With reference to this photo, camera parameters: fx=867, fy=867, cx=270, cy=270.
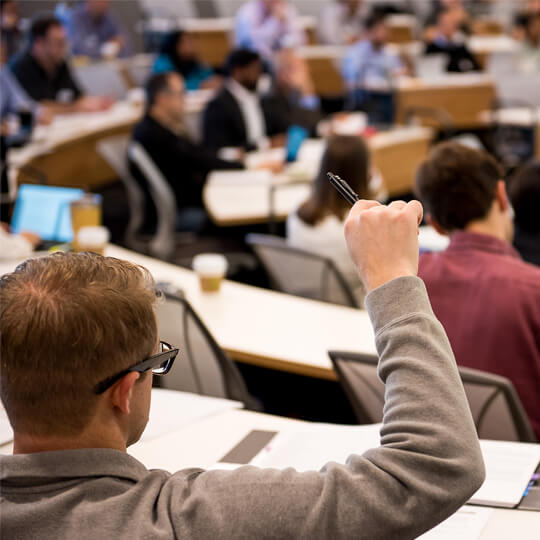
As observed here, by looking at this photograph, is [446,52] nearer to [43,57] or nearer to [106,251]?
[43,57]

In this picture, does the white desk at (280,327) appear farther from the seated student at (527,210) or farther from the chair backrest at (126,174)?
the chair backrest at (126,174)

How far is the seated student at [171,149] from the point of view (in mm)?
4656

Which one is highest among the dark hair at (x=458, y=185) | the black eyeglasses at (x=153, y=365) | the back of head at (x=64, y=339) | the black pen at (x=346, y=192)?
the black pen at (x=346, y=192)

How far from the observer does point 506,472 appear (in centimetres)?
153

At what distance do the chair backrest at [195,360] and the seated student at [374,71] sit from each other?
226 inches

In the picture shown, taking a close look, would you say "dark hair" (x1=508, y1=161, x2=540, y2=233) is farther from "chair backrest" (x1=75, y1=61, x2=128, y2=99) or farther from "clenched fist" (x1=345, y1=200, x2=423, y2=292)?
"chair backrest" (x1=75, y1=61, x2=128, y2=99)

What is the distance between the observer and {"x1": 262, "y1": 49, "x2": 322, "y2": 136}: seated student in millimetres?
5840

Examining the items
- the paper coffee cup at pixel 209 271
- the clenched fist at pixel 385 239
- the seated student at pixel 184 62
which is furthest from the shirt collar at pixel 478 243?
the seated student at pixel 184 62

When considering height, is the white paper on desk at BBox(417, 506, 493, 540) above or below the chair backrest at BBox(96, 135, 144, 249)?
above

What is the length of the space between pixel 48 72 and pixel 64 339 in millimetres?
5654

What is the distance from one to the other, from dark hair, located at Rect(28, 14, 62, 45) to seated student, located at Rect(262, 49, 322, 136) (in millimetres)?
1545

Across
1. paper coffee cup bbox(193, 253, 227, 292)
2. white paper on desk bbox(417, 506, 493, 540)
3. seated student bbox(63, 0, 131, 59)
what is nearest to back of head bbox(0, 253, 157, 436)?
white paper on desk bbox(417, 506, 493, 540)

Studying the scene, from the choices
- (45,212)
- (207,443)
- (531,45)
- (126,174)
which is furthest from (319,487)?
(531,45)

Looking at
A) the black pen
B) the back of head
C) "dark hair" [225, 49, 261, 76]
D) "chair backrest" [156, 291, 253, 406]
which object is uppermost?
the black pen
